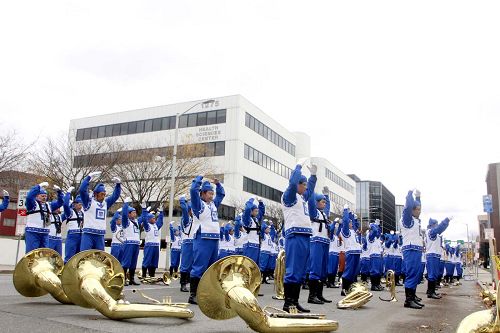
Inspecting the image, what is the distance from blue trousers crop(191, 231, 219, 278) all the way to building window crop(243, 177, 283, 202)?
3695 cm

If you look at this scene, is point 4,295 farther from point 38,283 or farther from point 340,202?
point 340,202

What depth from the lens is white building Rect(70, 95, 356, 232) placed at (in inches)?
1748

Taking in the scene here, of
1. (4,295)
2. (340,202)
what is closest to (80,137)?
(340,202)

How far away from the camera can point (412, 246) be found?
31.1 ft

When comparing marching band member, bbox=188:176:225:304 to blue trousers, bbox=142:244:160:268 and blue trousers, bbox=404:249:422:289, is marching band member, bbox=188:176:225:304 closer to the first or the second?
blue trousers, bbox=404:249:422:289

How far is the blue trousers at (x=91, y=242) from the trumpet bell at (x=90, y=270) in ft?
12.3

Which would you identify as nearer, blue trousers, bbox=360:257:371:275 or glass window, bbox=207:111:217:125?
blue trousers, bbox=360:257:371:275

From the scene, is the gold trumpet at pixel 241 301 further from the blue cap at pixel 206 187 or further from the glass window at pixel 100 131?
the glass window at pixel 100 131

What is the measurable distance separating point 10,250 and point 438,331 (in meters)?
23.7

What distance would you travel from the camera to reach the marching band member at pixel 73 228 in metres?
10.5

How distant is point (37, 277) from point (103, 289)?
6.06 ft

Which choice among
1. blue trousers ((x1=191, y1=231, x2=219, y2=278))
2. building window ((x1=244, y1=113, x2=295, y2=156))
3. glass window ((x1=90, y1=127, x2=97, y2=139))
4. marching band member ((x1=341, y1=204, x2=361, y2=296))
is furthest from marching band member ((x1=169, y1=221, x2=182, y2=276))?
glass window ((x1=90, y1=127, x2=97, y2=139))

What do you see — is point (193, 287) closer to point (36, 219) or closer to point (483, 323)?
point (36, 219)

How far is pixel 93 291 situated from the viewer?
584 centimetres
